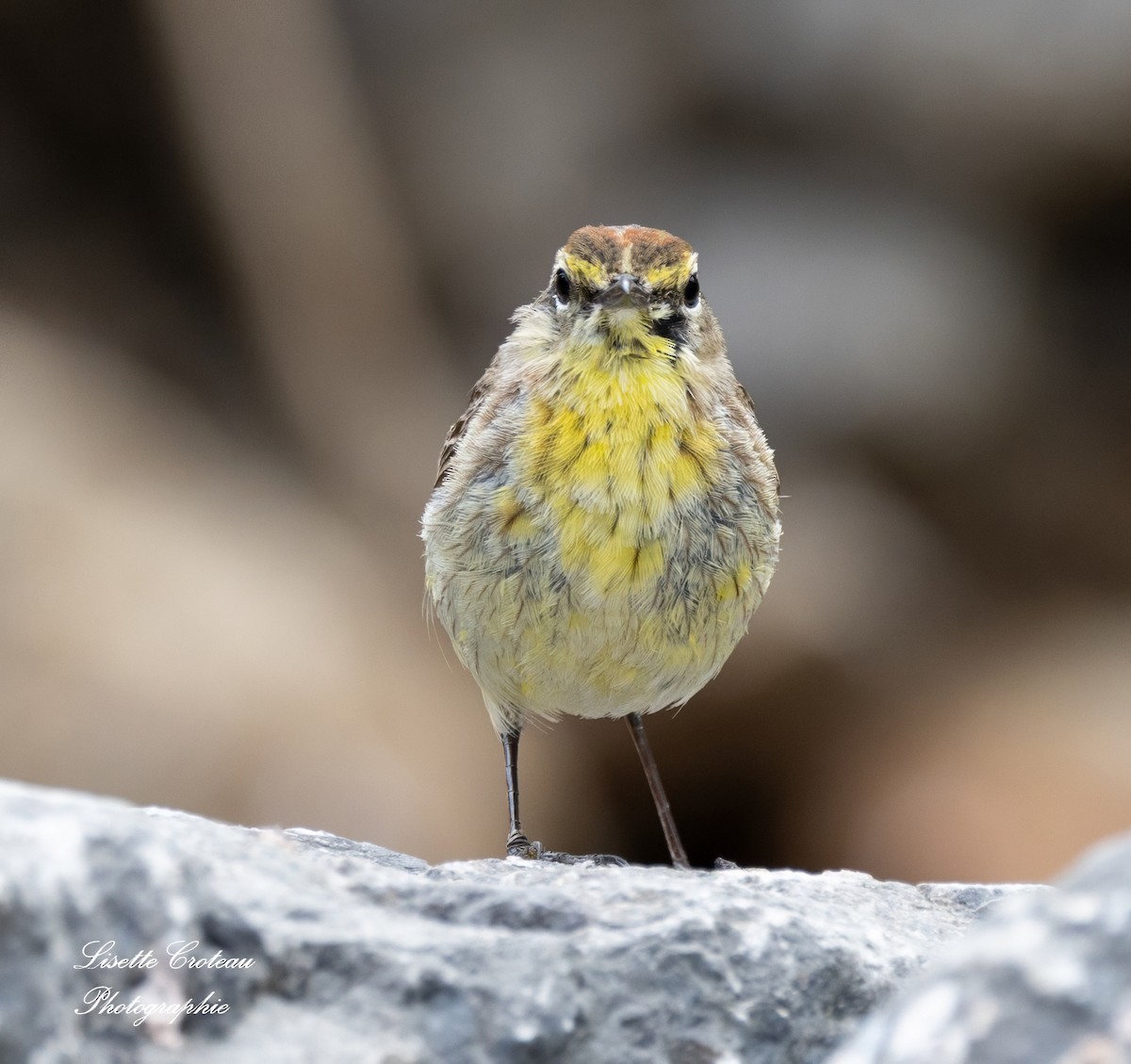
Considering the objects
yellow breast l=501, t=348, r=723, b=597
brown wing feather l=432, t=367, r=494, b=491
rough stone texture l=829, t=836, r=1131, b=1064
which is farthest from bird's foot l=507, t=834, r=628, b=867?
rough stone texture l=829, t=836, r=1131, b=1064

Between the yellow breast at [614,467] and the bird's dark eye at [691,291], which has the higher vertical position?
the bird's dark eye at [691,291]

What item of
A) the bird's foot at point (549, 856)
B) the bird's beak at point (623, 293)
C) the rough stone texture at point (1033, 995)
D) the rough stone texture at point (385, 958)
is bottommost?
the rough stone texture at point (1033, 995)

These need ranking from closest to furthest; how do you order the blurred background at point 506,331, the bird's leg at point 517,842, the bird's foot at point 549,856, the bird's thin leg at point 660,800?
the bird's foot at point 549,856
the bird's leg at point 517,842
the bird's thin leg at point 660,800
the blurred background at point 506,331

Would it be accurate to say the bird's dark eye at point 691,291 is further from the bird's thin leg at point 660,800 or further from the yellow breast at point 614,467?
the bird's thin leg at point 660,800

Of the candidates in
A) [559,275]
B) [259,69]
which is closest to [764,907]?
[559,275]

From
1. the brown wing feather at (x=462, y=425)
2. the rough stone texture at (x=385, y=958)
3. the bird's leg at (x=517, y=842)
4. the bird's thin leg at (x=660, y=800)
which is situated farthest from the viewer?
the bird's thin leg at (x=660, y=800)

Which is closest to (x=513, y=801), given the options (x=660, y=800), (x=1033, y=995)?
(x=660, y=800)

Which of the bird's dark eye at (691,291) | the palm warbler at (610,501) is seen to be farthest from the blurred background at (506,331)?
the bird's dark eye at (691,291)
